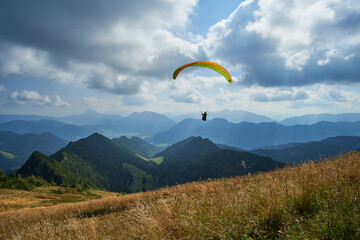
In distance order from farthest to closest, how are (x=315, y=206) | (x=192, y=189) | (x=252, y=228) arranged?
(x=192, y=189) → (x=315, y=206) → (x=252, y=228)

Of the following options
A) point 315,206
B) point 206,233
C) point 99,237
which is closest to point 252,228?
point 206,233

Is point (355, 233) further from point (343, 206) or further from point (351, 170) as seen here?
point (351, 170)

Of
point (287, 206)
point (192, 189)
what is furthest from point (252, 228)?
point (192, 189)

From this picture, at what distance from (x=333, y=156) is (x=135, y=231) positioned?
442 inches

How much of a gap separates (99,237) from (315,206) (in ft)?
16.8

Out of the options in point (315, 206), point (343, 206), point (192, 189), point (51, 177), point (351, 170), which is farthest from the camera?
point (51, 177)

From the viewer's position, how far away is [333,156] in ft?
31.8

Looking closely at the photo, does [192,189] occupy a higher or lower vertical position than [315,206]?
lower

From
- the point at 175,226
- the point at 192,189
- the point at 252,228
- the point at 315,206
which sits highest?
the point at 315,206

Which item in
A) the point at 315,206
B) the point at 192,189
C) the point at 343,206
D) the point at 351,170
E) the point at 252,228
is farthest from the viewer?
the point at 192,189

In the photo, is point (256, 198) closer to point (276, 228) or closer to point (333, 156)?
point (276, 228)

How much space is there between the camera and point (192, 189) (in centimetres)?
856

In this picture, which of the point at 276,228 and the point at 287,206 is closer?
the point at 276,228

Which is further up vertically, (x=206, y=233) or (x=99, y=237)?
(x=206, y=233)
